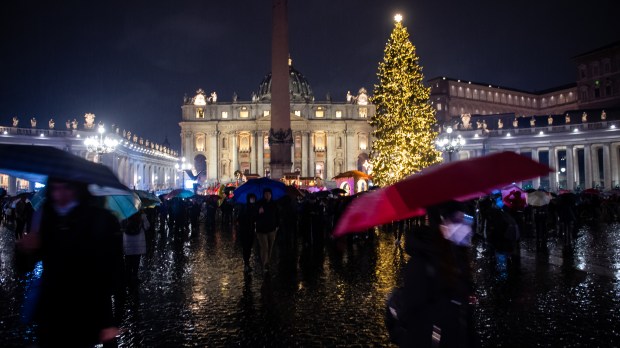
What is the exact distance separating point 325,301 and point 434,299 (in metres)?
4.11

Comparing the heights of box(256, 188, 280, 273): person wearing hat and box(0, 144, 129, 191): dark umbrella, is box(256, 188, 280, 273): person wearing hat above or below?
below

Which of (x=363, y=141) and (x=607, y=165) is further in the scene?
(x=363, y=141)

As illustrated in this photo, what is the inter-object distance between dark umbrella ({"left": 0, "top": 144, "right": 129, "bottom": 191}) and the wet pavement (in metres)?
2.33

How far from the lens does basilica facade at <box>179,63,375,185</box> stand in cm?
8794

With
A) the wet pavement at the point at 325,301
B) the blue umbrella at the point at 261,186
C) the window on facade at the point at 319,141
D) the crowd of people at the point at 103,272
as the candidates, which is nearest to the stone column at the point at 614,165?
the wet pavement at the point at 325,301

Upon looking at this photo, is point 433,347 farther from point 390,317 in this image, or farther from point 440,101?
point 440,101

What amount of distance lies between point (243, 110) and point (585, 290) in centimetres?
8537

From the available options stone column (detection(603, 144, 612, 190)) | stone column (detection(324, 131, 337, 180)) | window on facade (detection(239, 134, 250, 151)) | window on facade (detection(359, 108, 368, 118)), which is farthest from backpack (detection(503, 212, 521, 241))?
window on facade (detection(359, 108, 368, 118))

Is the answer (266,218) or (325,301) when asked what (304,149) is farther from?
(325,301)

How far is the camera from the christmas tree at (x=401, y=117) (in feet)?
86.5

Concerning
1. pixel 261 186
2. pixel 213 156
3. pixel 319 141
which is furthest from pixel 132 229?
pixel 319 141

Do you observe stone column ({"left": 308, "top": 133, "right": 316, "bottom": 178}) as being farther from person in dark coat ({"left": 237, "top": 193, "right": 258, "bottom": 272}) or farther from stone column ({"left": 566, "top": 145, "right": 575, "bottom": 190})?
person in dark coat ({"left": 237, "top": 193, "right": 258, "bottom": 272})

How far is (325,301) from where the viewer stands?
6.83 metres

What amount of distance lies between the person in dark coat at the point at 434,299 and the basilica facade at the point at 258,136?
84.2 m
